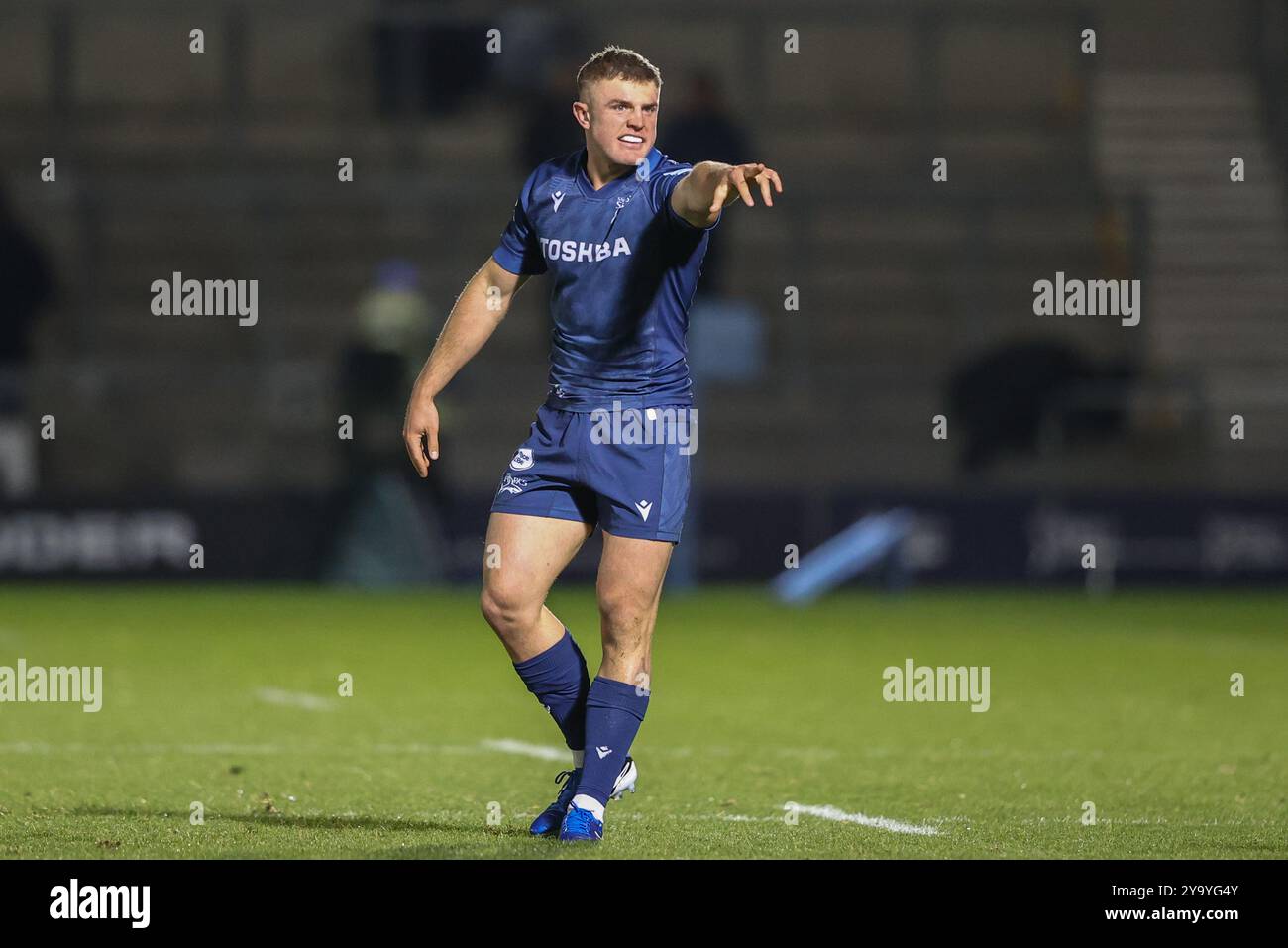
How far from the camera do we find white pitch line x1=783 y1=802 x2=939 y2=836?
23.4 feet

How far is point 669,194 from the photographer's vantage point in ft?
22.3

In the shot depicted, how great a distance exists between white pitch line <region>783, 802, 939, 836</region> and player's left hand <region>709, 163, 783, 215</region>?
2.02 m

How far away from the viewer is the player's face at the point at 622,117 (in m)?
6.70

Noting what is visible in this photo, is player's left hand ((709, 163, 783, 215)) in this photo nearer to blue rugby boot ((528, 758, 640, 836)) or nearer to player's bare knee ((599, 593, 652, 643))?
player's bare knee ((599, 593, 652, 643))

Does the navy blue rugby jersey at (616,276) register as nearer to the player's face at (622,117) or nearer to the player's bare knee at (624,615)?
the player's face at (622,117)

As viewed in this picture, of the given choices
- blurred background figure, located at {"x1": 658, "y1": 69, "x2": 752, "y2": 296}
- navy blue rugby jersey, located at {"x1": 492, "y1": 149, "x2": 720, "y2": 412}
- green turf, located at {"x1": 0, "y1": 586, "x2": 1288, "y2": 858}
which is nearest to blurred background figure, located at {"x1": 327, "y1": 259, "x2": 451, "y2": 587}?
green turf, located at {"x1": 0, "y1": 586, "x2": 1288, "y2": 858}

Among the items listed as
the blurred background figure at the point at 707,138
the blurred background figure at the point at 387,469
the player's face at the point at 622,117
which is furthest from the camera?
the blurred background figure at the point at 707,138

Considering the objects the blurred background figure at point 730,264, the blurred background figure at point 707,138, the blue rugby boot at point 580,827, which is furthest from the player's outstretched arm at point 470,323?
the blurred background figure at point 707,138

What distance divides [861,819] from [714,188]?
2173mm

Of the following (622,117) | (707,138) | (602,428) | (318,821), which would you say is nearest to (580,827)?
(318,821)

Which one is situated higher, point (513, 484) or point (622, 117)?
point (622, 117)

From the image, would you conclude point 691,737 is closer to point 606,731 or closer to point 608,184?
point 606,731

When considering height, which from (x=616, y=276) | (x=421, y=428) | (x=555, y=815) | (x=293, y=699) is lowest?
(x=293, y=699)
